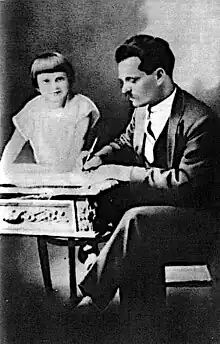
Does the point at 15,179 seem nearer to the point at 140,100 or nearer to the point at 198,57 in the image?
the point at 140,100

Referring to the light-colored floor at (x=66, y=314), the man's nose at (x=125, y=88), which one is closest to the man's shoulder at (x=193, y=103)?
the man's nose at (x=125, y=88)

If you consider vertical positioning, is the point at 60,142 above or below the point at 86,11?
below

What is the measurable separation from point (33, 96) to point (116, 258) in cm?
43

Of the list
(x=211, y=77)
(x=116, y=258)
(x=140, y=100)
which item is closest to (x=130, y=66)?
(x=140, y=100)

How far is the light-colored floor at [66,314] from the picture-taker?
1505mm

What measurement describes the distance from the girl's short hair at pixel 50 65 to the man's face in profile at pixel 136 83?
0.12m

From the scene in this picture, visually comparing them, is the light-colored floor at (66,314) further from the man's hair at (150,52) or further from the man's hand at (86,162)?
the man's hair at (150,52)

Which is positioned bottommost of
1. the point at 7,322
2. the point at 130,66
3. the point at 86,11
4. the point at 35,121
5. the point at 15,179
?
the point at 7,322

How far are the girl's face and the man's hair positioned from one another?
15 cm

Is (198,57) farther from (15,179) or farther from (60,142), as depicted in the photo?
(15,179)

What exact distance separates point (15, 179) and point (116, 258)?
1.00ft

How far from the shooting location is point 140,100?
1.50 metres

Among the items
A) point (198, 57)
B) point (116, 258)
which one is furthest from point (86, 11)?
point (116, 258)

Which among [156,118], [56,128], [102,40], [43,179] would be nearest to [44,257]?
[43,179]
